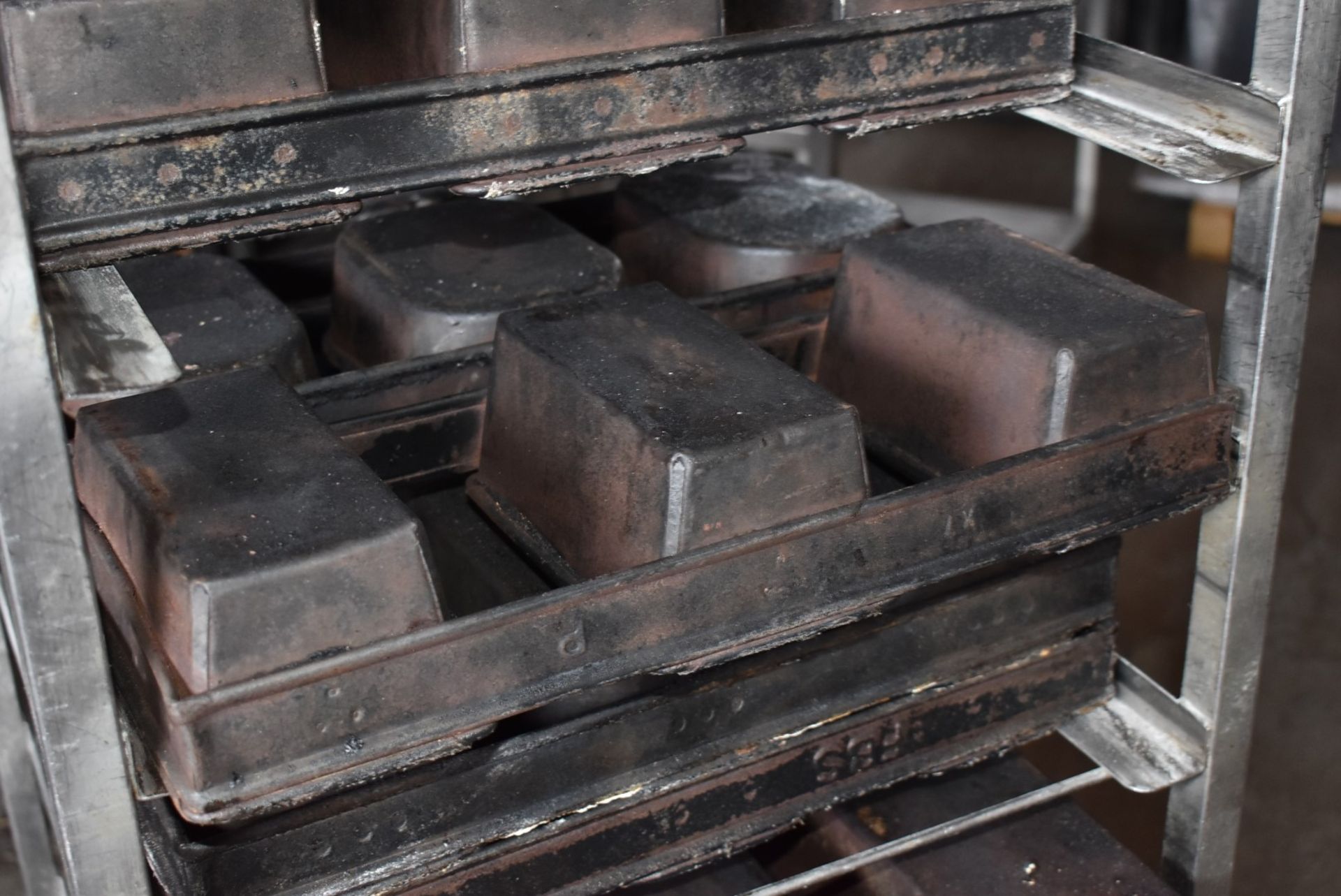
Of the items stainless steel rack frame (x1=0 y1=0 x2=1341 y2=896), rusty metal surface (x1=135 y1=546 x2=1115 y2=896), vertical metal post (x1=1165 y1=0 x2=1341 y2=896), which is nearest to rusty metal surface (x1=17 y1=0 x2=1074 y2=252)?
stainless steel rack frame (x1=0 y1=0 x2=1341 y2=896)

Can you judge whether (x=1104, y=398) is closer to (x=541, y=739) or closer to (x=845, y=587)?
(x=845, y=587)

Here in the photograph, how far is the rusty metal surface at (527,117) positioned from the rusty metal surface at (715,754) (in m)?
0.47

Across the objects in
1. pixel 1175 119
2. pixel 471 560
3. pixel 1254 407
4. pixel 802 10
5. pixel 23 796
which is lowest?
pixel 23 796

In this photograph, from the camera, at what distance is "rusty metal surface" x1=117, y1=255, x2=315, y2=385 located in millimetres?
1602

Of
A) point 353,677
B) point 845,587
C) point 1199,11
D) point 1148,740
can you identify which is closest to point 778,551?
point 845,587

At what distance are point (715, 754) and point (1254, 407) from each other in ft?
1.96

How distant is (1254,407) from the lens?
140 centimetres

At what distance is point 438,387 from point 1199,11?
11.5 feet

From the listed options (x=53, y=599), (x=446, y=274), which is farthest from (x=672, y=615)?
(x=446, y=274)

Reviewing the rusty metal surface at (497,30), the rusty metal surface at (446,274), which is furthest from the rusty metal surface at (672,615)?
the rusty metal surface at (446,274)

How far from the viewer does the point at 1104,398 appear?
1330 millimetres

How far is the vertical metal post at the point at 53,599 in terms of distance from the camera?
0.92 metres

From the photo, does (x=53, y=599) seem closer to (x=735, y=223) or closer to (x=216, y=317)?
(x=216, y=317)

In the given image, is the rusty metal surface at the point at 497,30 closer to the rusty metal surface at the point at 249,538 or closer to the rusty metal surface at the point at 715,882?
the rusty metal surface at the point at 249,538
